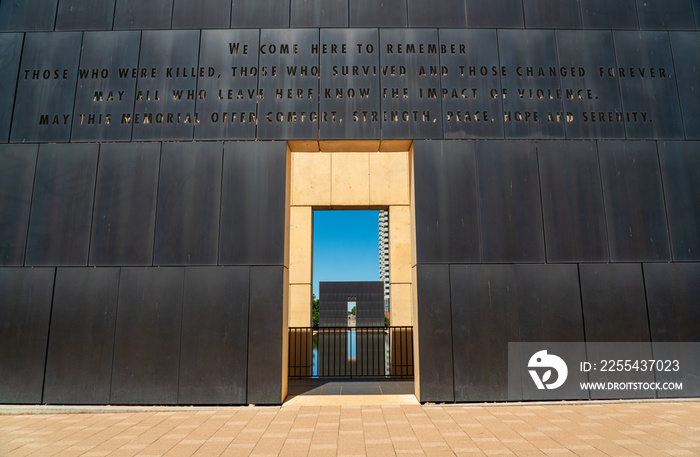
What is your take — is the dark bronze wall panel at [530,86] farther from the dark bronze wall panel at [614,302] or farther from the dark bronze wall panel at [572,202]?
the dark bronze wall panel at [614,302]

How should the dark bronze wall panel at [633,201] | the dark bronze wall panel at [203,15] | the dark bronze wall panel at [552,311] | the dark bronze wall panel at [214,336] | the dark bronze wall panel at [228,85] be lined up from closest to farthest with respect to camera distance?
the dark bronze wall panel at [214,336], the dark bronze wall panel at [552,311], the dark bronze wall panel at [633,201], the dark bronze wall panel at [228,85], the dark bronze wall panel at [203,15]

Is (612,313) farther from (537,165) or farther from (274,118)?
(274,118)

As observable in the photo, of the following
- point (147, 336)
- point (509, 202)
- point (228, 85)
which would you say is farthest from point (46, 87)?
point (509, 202)

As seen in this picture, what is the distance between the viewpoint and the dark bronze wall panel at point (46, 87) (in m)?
8.08

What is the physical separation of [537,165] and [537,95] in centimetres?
154

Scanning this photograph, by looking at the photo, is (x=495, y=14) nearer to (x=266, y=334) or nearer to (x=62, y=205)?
(x=266, y=334)

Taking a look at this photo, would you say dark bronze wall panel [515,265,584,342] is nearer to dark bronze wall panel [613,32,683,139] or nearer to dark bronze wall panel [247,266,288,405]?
dark bronze wall panel [613,32,683,139]

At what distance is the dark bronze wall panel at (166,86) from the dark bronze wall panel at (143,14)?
221 mm

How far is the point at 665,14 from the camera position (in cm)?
864

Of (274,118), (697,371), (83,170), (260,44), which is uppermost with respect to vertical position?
(260,44)

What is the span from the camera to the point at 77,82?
26.9 ft

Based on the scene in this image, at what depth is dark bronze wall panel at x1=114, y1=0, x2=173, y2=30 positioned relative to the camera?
8.41m

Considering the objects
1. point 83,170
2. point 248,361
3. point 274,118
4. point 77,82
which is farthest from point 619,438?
point 77,82

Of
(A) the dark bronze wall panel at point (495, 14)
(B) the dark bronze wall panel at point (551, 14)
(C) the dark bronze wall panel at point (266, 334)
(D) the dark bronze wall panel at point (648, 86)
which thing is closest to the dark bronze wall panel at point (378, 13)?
(A) the dark bronze wall panel at point (495, 14)
